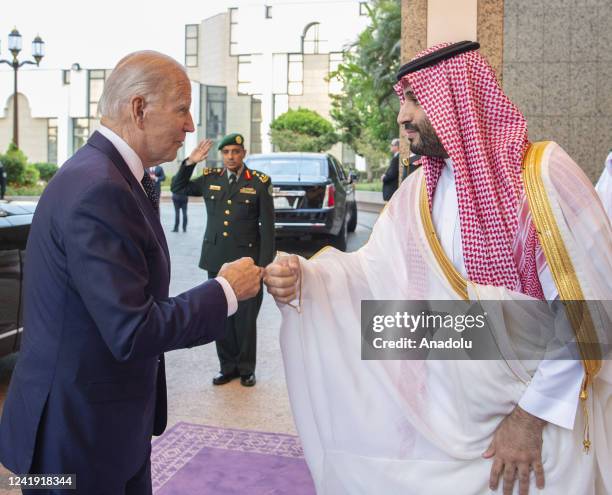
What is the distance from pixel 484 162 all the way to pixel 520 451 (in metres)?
0.88

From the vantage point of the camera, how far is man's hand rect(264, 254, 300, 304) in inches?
95.1

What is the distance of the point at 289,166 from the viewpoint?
13023 millimetres

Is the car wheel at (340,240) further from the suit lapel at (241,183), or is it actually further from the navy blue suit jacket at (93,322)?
the navy blue suit jacket at (93,322)

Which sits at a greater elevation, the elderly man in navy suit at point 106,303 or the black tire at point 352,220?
the elderly man in navy suit at point 106,303

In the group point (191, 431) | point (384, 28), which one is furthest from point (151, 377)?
point (384, 28)

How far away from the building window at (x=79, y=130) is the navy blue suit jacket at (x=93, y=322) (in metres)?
64.7

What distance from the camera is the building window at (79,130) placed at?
206ft

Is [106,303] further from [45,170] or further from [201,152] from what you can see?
[45,170]

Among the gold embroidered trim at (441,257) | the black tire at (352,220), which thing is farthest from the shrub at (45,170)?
the gold embroidered trim at (441,257)

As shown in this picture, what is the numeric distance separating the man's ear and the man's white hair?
12 mm

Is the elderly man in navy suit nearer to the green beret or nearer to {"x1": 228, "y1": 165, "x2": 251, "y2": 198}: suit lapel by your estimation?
{"x1": 228, "y1": 165, "x2": 251, "y2": 198}: suit lapel

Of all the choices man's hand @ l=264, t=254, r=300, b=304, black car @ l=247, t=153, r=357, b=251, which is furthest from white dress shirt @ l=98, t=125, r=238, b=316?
black car @ l=247, t=153, r=357, b=251

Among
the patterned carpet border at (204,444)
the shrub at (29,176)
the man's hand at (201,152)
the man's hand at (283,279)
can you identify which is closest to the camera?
the man's hand at (283,279)

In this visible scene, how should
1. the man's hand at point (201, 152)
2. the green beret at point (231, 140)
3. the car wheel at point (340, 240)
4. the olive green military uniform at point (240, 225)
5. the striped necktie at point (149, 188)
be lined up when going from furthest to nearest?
the car wheel at point (340, 240), the green beret at point (231, 140), the olive green military uniform at point (240, 225), the man's hand at point (201, 152), the striped necktie at point (149, 188)
